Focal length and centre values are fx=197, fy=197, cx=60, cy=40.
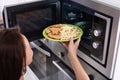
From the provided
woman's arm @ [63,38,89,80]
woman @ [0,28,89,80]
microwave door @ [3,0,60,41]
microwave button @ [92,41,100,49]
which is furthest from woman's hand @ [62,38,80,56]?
woman @ [0,28,89,80]

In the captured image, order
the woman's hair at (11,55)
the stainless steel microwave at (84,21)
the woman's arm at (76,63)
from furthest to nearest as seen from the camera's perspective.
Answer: the woman's arm at (76,63), the stainless steel microwave at (84,21), the woman's hair at (11,55)

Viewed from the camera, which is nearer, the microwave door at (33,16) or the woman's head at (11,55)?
the woman's head at (11,55)

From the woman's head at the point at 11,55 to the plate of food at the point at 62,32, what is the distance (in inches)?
11.5

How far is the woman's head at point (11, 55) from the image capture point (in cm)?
69

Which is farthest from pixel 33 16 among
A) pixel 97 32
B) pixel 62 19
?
pixel 97 32

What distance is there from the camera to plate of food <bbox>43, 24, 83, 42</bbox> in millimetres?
993

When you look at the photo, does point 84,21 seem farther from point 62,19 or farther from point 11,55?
point 11,55

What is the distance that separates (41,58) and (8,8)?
50cm

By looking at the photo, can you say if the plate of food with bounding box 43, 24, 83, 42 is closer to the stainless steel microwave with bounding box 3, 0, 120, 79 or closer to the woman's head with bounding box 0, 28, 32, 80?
the stainless steel microwave with bounding box 3, 0, 120, 79

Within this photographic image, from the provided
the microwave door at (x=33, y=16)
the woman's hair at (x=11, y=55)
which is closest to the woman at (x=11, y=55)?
the woman's hair at (x=11, y=55)

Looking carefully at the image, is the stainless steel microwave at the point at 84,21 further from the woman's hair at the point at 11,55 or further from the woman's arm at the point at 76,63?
the woman's hair at the point at 11,55

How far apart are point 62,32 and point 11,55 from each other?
0.40 metres

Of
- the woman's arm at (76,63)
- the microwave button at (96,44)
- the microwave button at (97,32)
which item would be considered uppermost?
the microwave button at (97,32)

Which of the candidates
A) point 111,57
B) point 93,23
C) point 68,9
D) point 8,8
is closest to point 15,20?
point 8,8
